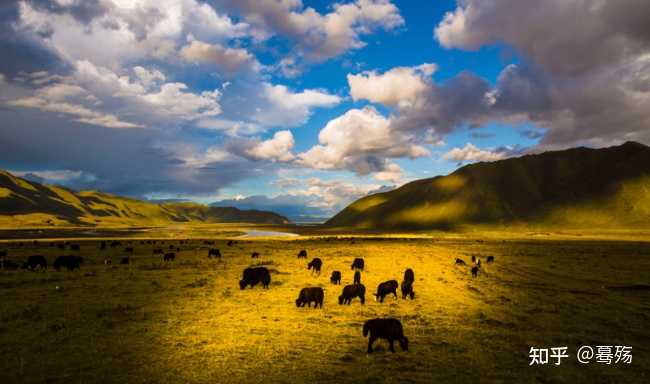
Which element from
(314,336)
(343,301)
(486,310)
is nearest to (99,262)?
(343,301)

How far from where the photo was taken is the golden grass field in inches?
479

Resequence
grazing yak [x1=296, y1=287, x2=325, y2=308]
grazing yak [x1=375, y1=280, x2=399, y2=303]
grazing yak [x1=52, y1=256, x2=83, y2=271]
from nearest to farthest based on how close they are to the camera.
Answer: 1. grazing yak [x1=296, y1=287, x2=325, y2=308]
2. grazing yak [x1=375, y1=280, x2=399, y2=303]
3. grazing yak [x1=52, y1=256, x2=83, y2=271]

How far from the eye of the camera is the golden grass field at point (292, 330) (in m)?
12.2

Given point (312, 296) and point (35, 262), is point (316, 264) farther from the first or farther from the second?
point (35, 262)

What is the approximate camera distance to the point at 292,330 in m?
17.2

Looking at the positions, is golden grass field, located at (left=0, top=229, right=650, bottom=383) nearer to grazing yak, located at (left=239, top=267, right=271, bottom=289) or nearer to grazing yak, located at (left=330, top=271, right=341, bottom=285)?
grazing yak, located at (left=239, top=267, right=271, bottom=289)

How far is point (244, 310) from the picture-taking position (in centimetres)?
2112

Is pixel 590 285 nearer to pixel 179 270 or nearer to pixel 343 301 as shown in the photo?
pixel 343 301

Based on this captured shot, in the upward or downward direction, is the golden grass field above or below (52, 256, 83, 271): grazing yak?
below

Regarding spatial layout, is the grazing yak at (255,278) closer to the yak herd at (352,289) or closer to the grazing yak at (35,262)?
the yak herd at (352,289)

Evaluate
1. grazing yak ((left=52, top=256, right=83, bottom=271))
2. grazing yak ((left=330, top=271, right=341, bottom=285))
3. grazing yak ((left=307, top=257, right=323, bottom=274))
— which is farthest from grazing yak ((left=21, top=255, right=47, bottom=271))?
grazing yak ((left=330, top=271, right=341, bottom=285))

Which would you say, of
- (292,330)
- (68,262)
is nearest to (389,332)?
(292,330)

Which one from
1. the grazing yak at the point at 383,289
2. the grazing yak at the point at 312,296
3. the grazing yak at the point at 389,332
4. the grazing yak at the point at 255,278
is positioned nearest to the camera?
the grazing yak at the point at 389,332

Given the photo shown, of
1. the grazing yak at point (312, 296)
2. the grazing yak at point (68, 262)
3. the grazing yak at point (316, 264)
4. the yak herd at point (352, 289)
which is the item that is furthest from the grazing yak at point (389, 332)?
the grazing yak at point (68, 262)
